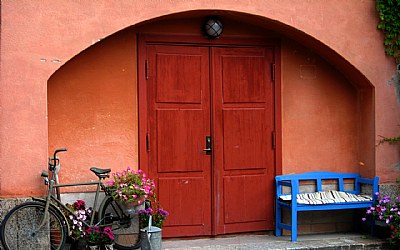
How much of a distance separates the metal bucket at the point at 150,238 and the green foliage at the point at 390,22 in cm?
392

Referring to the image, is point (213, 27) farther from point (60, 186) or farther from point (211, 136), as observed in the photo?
point (60, 186)

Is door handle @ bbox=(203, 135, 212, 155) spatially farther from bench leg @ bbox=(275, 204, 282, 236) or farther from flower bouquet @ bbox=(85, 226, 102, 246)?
flower bouquet @ bbox=(85, 226, 102, 246)

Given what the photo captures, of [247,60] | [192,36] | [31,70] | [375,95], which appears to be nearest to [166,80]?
[192,36]

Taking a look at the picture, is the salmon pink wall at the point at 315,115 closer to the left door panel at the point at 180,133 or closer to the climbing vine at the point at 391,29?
the climbing vine at the point at 391,29

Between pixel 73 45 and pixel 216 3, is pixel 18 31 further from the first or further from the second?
pixel 216 3

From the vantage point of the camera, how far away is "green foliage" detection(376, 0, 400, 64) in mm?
8000

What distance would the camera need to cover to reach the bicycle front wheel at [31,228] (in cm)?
639

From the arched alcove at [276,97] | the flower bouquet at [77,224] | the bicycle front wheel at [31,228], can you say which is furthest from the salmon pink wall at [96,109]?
the bicycle front wheel at [31,228]

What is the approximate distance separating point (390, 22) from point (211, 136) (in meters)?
2.81

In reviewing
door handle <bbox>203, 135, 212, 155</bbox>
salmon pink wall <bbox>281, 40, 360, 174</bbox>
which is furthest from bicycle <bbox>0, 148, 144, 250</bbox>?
salmon pink wall <bbox>281, 40, 360, 174</bbox>

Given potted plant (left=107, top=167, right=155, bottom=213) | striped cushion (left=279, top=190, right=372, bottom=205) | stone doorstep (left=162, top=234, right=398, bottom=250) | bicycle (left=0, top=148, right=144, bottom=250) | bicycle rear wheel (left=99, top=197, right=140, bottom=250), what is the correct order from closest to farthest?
bicycle (left=0, top=148, right=144, bottom=250) < potted plant (left=107, top=167, right=155, bottom=213) < bicycle rear wheel (left=99, top=197, right=140, bottom=250) < stone doorstep (left=162, top=234, right=398, bottom=250) < striped cushion (left=279, top=190, right=372, bottom=205)

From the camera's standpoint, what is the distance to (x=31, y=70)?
259 inches

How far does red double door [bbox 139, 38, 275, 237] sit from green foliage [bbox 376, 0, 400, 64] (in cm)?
151

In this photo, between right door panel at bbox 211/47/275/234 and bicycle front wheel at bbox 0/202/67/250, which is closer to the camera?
bicycle front wheel at bbox 0/202/67/250
